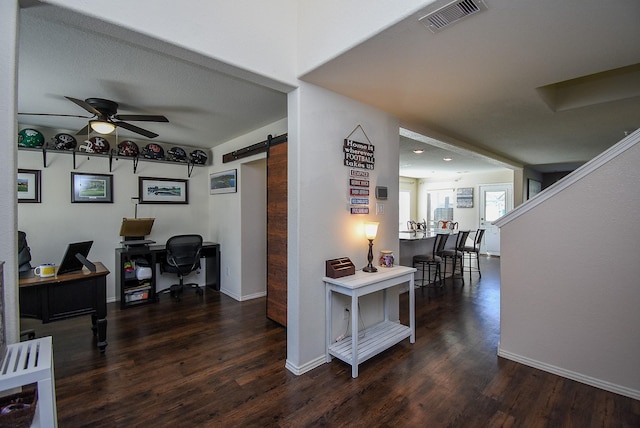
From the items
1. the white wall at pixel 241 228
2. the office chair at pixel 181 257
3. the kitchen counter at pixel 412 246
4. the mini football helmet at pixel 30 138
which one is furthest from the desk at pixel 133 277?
the kitchen counter at pixel 412 246

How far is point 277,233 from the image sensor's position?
3436 millimetres

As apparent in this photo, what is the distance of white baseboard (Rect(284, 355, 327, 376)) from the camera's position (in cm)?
238

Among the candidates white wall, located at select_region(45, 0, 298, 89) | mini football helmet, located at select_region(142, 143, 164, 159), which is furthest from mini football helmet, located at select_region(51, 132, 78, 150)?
white wall, located at select_region(45, 0, 298, 89)

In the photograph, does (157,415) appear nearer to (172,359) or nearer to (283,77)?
(172,359)

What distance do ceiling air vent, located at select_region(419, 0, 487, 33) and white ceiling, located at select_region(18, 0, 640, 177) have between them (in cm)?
5

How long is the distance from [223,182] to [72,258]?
2298mm

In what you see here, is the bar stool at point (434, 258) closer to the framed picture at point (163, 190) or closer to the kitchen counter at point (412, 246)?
the kitchen counter at point (412, 246)

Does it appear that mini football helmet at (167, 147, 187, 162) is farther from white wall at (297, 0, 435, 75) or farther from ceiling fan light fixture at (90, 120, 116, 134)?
white wall at (297, 0, 435, 75)

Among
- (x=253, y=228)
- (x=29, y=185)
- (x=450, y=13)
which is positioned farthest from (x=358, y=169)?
(x=29, y=185)

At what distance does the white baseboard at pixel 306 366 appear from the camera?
2383 mm

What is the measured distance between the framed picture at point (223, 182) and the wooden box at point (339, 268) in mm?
2380

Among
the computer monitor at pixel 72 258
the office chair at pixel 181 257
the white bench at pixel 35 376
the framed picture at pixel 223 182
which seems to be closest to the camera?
the white bench at pixel 35 376

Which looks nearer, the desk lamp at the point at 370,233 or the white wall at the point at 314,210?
the white wall at the point at 314,210

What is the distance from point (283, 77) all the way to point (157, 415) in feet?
8.24
